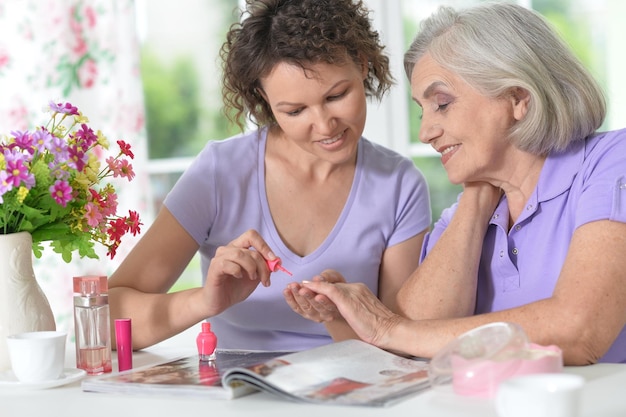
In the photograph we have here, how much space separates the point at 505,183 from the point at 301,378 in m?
0.73

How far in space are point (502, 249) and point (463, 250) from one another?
0.08 m

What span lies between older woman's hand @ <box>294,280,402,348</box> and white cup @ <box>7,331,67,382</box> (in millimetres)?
438

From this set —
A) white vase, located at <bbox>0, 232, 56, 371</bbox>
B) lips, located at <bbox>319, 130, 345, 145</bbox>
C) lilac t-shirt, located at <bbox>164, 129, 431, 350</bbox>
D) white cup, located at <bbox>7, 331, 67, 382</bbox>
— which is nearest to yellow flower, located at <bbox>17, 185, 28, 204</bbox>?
white vase, located at <bbox>0, 232, 56, 371</bbox>

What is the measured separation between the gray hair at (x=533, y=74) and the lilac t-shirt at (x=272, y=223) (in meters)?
0.41

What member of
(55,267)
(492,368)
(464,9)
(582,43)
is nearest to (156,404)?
(492,368)

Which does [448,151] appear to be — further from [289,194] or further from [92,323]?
[92,323]

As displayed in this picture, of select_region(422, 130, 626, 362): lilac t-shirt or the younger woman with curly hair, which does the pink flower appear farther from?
select_region(422, 130, 626, 362): lilac t-shirt

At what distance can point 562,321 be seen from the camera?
1.47 m

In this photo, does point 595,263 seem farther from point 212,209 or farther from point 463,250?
point 212,209

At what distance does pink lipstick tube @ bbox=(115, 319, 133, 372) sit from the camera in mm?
1583

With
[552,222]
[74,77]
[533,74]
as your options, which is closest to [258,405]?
[552,222]

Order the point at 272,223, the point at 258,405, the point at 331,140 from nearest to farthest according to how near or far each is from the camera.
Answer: the point at 258,405 < the point at 331,140 < the point at 272,223

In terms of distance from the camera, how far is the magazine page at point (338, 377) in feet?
4.10

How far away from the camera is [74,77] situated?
3301 millimetres
